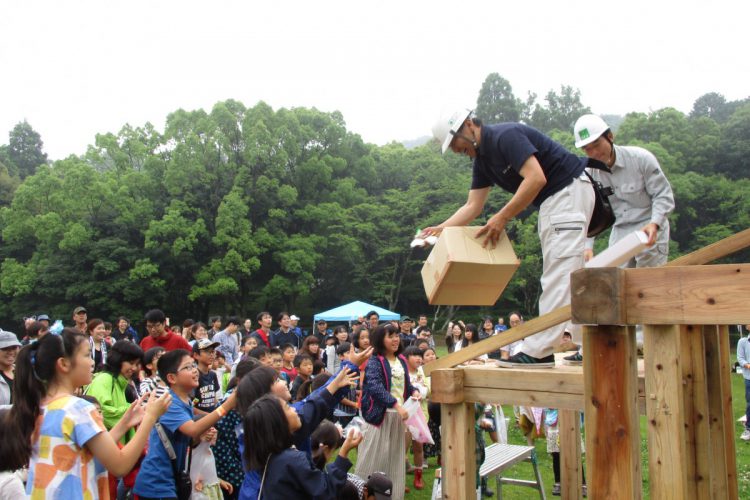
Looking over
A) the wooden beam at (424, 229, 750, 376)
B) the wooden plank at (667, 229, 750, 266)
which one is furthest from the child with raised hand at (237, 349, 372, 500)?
the wooden plank at (667, 229, 750, 266)

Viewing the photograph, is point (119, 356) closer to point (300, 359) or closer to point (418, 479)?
point (300, 359)

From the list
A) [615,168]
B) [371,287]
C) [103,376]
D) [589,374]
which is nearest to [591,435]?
[589,374]

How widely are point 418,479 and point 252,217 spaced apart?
1151 inches

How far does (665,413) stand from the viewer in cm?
271

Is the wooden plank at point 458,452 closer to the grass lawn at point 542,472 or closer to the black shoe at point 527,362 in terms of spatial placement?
the black shoe at point 527,362

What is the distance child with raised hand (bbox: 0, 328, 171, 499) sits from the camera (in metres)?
2.82

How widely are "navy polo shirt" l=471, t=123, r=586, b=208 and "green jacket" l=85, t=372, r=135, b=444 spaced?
3447mm

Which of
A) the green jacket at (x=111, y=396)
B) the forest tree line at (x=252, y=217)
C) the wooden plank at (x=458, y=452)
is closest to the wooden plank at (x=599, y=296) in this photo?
the wooden plank at (x=458, y=452)

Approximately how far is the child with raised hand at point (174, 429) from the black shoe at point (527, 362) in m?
1.88

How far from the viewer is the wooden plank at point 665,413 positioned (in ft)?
8.68

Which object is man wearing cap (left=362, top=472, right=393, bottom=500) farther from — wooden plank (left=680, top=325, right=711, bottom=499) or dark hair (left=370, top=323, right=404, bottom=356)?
wooden plank (left=680, top=325, right=711, bottom=499)

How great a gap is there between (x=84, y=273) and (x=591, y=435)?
1320 inches

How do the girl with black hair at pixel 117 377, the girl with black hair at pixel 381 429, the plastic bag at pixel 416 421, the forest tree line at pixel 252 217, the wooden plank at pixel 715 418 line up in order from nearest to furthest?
1. the wooden plank at pixel 715 418
2. the girl with black hair at pixel 117 377
3. the plastic bag at pixel 416 421
4. the girl with black hair at pixel 381 429
5. the forest tree line at pixel 252 217

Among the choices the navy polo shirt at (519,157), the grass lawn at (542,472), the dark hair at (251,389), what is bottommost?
the grass lawn at (542,472)
